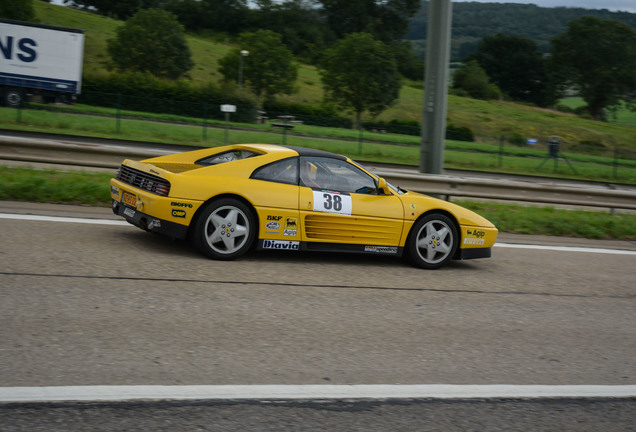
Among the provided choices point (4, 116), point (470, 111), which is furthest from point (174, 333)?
point (470, 111)

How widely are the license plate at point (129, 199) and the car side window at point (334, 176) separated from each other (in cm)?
171

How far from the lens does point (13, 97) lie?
1230 inches

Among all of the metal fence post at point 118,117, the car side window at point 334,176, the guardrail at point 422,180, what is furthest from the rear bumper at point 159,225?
the metal fence post at point 118,117

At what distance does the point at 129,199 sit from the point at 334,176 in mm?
2149

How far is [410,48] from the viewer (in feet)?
356

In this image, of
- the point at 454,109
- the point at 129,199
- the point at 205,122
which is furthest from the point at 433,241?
the point at 454,109

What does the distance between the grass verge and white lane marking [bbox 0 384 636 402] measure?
6.20m

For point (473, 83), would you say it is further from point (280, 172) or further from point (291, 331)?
point (291, 331)

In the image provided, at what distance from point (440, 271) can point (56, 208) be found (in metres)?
4.89

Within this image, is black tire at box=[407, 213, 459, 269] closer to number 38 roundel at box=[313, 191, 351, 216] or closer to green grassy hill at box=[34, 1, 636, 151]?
number 38 roundel at box=[313, 191, 351, 216]

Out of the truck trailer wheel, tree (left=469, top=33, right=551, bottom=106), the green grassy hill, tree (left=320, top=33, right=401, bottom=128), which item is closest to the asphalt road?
the truck trailer wheel

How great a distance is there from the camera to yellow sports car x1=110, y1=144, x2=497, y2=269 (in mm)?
6891

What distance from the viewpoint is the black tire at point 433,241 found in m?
7.80

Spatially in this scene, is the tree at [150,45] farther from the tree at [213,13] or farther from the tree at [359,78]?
the tree at [213,13]
